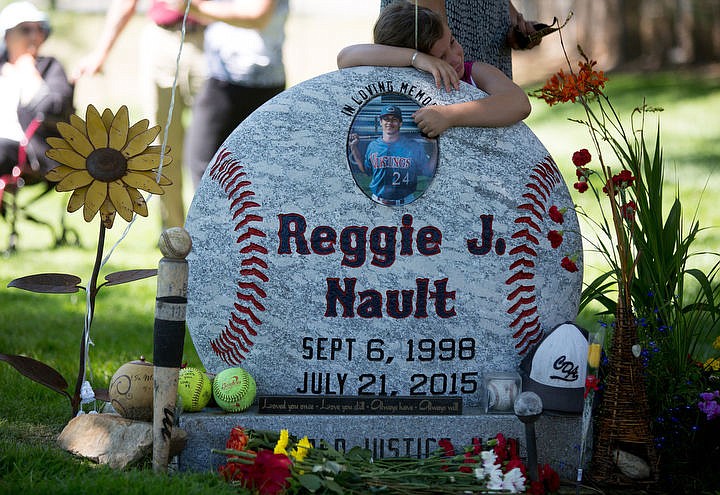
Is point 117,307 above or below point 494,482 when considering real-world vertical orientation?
above

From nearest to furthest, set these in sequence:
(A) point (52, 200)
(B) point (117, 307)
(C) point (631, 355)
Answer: (C) point (631, 355) < (B) point (117, 307) < (A) point (52, 200)

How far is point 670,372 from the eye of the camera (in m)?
4.32

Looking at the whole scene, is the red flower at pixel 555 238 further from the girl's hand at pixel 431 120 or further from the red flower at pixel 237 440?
the red flower at pixel 237 440

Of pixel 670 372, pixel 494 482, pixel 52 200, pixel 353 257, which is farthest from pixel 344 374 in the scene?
pixel 52 200

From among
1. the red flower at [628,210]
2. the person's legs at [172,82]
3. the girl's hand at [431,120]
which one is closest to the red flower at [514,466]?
the red flower at [628,210]

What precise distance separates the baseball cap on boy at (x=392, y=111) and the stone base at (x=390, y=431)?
1274 mm

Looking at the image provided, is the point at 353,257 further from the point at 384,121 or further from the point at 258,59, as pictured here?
the point at 258,59

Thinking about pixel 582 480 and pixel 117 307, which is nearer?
pixel 582 480

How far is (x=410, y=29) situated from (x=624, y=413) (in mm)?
1920

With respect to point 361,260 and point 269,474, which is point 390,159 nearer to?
point 361,260

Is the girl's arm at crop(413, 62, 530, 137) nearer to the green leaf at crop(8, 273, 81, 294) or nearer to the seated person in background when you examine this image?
the green leaf at crop(8, 273, 81, 294)

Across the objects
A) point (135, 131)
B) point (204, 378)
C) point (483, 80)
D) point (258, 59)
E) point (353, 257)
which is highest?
point (258, 59)

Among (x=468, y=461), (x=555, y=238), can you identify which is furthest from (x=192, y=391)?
(x=555, y=238)

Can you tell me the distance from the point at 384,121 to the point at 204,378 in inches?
51.9
